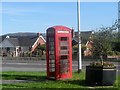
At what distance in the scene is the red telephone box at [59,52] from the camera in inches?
713

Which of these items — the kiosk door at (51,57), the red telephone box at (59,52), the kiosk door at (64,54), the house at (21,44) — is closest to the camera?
the red telephone box at (59,52)

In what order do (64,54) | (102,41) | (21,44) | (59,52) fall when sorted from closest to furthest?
1. (102,41)
2. (59,52)
3. (64,54)
4. (21,44)

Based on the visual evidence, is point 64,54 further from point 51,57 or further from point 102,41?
point 102,41

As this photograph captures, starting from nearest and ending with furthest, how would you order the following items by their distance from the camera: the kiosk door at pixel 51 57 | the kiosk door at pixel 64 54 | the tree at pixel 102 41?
the tree at pixel 102 41 → the kiosk door at pixel 64 54 → the kiosk door at pixel 51 57

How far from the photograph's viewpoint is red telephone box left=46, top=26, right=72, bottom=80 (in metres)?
18.1

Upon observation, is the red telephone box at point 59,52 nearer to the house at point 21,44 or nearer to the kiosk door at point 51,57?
the kiosk door at point 51,57

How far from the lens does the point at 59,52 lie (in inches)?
714

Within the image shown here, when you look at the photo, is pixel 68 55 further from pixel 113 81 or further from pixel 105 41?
pixel 113 81

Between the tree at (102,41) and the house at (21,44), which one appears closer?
the tree at (102,41)

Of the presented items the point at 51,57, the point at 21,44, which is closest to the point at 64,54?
the point at 51,57

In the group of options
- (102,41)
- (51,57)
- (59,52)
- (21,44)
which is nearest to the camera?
(102,41)

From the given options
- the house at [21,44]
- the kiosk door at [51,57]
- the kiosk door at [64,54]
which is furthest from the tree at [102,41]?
the house at [21,44]

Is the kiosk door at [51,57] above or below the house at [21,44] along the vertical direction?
below

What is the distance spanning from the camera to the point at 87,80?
15.7 metres
